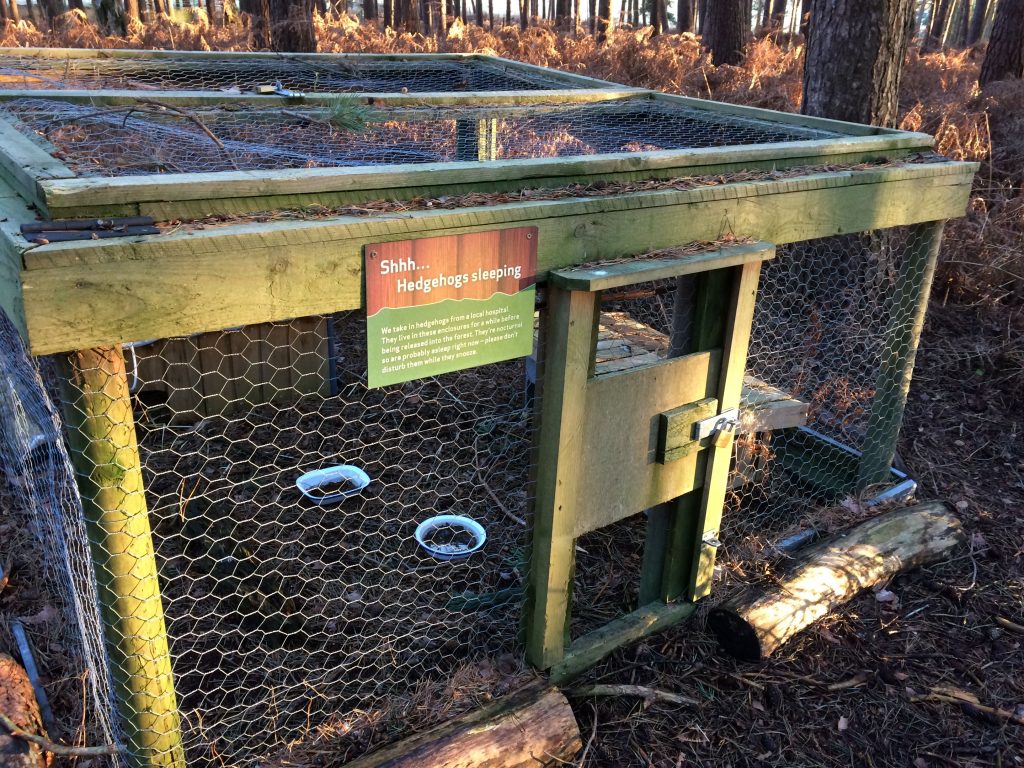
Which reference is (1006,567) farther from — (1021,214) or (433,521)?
(1021,214)

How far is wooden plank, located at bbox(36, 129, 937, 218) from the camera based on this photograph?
5.61 feet

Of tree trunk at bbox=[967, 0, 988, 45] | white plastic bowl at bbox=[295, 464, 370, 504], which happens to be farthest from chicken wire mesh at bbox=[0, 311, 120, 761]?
tree trunk at bbox=[967, 0, 988, 45]

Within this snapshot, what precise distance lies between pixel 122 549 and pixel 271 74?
328 cm

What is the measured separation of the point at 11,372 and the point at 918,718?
335cm

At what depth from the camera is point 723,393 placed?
2857 mm

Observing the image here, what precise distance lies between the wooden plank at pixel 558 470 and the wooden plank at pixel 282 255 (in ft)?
0.56

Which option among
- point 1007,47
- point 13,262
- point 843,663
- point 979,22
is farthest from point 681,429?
point 979,22

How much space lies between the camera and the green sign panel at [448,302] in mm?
2002

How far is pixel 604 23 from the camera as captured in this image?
15.1m

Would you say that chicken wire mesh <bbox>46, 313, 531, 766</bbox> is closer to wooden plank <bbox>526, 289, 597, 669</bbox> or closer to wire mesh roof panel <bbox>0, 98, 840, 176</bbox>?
wooden plank <bbox>526, 289, 597, 669</bbox>

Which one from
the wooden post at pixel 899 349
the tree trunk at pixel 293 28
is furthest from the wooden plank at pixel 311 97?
the tree trunk at pixel 293 28

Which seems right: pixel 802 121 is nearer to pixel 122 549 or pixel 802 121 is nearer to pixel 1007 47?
pixel 122 549

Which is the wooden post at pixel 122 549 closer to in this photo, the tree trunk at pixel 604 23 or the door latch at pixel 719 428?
the door latch at pixel 719 428

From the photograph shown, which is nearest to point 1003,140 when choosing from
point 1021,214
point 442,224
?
point 1021,214
